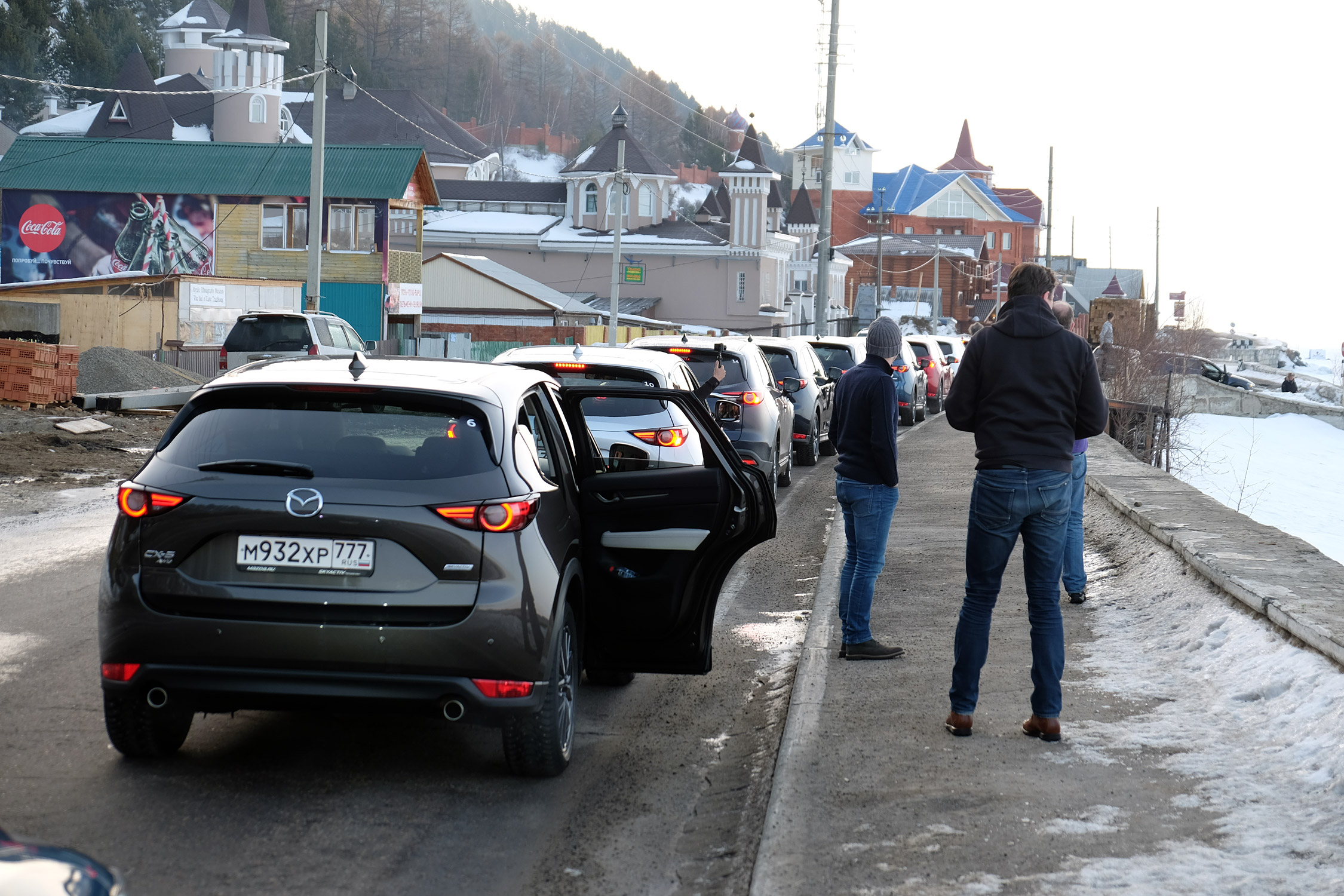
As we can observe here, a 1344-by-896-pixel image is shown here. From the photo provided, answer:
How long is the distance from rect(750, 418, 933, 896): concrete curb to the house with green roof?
1664 inches

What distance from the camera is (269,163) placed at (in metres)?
50.4

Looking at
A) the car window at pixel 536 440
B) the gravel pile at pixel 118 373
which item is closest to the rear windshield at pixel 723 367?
the car window at pixel 536 440

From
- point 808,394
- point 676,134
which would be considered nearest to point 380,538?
point 808,394

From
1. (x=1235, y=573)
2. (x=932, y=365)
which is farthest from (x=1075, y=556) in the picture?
(x=932, y=365)

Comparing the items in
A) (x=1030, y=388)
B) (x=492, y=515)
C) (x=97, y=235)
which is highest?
(x=97, y=235)

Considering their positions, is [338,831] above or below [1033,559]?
below

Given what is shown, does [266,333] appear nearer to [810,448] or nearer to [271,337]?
[271,337]

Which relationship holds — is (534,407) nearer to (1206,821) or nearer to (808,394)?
(1206,821)

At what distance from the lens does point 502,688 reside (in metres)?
4.93

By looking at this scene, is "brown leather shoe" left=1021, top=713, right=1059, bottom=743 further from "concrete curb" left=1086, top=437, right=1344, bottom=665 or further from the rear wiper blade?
the rear wiper blade

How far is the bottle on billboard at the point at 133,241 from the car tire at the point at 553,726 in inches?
1953

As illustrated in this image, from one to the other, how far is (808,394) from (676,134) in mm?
163415

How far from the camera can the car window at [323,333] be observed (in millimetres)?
26719

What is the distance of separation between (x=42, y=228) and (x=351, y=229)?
38.6 feet
